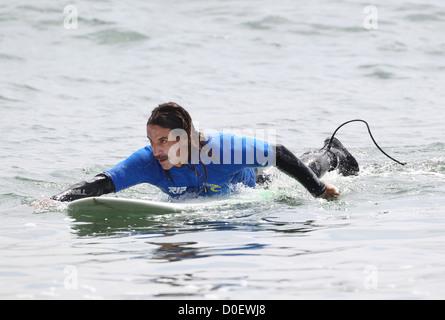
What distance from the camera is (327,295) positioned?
3.49 meters

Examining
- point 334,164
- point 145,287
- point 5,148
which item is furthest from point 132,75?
point 145,287

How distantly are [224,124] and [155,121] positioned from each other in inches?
230

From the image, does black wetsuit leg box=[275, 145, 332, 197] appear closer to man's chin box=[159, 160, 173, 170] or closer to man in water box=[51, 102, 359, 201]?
man in water box=[51, 102, 359, 201]

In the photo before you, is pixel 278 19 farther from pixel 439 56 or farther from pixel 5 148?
pixel 5 148

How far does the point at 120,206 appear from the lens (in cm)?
547

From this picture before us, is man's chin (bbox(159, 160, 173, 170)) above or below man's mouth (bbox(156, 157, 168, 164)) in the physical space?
below

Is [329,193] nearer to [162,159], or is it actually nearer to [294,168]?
[294,168]

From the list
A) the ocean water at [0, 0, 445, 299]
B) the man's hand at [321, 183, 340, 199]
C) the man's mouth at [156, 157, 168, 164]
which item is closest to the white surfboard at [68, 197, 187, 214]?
the ocean water at [0, 0, 445, 299]

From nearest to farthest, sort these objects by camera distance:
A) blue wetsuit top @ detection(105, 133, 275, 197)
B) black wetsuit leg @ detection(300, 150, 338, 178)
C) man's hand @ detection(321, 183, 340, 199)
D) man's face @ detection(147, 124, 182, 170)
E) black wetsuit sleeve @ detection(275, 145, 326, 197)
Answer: man's face @ detection(147, 124, 182, 170) → blue wetsuit top @ detection(105, 133, 275, 197) → black wetsuit sleeve @ detection(275, 145, 326, 197) → man's hand @ detection(321, 183, 340, 199) → black wetsuit leg @ detection(300, 150, 338, 178)

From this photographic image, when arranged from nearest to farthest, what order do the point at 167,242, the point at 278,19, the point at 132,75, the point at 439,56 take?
1. the point at 167,242
2. the point at 132,75
3. the point at 439,56
4. the point at 278,19

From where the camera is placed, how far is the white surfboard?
211 inches

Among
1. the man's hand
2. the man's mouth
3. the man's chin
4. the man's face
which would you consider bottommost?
the man's hand

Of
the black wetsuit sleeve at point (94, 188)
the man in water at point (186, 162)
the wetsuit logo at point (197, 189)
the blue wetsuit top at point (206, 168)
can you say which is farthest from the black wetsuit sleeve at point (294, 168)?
the black wetsuit sleeve at point (94, 188)

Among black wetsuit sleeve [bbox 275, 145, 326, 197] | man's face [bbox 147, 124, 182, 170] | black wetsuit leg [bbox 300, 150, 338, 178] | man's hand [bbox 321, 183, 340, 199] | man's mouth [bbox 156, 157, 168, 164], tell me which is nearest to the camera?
man's face [bbox 147, 124, 182, 170]
